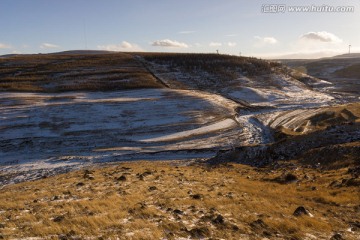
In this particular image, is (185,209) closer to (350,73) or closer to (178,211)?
(178,211)

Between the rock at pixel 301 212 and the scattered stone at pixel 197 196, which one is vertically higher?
the rock at pixel 301 212

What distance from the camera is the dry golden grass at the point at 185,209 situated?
1257cm

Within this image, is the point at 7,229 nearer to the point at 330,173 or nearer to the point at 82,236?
the point at 82,236

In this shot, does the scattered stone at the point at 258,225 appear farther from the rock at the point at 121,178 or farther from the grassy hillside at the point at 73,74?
the grassy hillside at the point at 73,74

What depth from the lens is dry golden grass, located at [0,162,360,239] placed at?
1257 centimetres

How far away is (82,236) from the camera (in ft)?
38.5

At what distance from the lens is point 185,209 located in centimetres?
1559

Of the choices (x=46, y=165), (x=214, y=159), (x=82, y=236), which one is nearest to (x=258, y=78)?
(x=214, y=159)

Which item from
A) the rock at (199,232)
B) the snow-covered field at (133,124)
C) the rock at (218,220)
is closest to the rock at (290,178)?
the rock at (218,220)

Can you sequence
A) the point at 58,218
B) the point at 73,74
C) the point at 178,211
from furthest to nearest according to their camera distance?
the point at 73,74 → the point at 178,211 → the point at 58,218

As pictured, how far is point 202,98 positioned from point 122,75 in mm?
25773

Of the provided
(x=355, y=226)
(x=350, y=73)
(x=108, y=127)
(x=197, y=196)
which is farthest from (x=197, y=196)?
(x=350, y=73)

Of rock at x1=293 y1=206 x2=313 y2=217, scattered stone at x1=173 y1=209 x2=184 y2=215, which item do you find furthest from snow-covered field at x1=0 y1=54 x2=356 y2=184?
rock at x1=293 y1=206 x2=313 y2=217

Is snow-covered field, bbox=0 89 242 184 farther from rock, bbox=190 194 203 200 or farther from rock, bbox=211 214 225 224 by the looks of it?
rock, bbox=211 214 225 224
